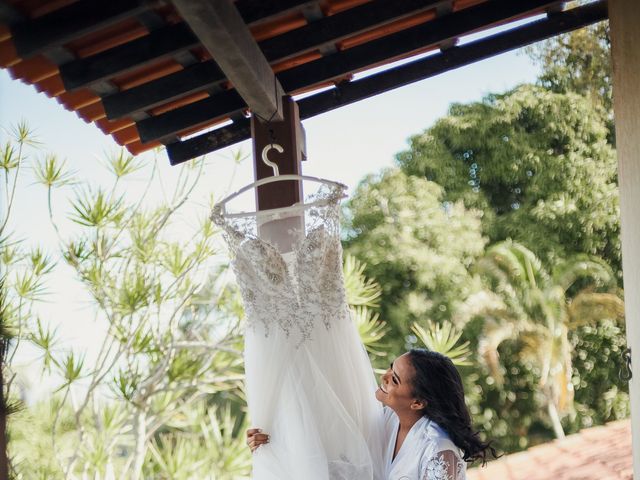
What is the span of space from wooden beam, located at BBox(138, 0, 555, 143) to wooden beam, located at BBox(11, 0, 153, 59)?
2.43 feet

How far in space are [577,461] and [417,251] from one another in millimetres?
4289

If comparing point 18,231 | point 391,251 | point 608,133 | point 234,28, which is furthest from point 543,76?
point 234,28

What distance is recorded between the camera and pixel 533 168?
41.9ft

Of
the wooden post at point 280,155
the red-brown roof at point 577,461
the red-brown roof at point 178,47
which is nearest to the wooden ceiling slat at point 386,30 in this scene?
the red-brown roof at point 178,47

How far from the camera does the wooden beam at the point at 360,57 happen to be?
2518 millimetres

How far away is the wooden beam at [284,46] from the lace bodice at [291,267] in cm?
46

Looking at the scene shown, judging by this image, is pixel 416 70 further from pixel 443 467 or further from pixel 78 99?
pixel 443 467

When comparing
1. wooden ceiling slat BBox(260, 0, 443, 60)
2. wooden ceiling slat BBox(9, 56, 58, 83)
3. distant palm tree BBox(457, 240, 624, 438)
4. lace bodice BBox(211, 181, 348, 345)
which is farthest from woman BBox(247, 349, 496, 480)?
distant palm tree BBox(457, 240, 624, 438)

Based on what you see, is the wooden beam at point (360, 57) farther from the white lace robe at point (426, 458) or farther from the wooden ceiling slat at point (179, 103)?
the white lace robe at point (426, 458)

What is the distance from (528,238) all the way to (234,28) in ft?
36.9

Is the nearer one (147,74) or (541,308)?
(147,74)

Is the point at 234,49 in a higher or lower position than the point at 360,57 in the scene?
lower

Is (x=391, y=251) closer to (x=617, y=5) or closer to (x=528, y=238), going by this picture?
(x=528, y=238)

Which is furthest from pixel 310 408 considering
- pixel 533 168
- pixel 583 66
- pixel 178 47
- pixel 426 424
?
pixel 583 66
